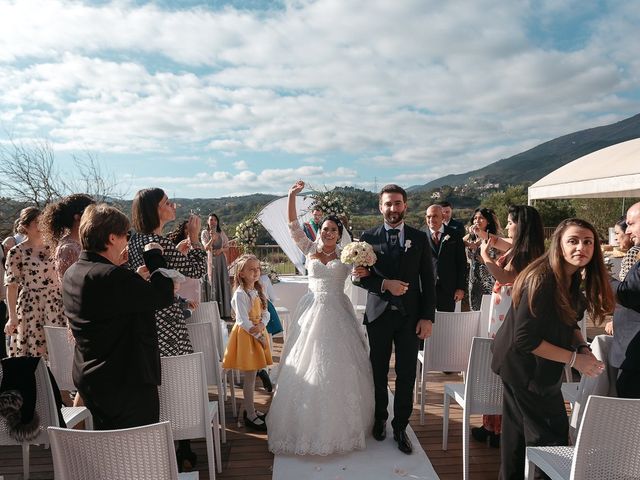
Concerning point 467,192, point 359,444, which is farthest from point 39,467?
point 467,192

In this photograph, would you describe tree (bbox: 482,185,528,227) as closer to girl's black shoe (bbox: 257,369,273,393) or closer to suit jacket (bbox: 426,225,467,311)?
suit jacket (bbox: 426,225,467,311)

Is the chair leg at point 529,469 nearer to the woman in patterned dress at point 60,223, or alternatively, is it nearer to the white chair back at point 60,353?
the white chair back at point 60,353

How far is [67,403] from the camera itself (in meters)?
3.75

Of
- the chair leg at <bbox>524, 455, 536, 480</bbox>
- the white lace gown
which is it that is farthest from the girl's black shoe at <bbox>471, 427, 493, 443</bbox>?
the chair leg at <bbox>524, 455, 536, 480</bbox>

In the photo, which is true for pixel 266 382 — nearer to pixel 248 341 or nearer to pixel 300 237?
pixel 248 341

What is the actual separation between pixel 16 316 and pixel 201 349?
1.70 m

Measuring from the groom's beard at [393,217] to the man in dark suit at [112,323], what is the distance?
1.85 meters

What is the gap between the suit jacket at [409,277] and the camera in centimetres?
333

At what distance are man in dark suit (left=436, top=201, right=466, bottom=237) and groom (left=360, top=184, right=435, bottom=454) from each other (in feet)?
6.48

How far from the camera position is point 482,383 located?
2.99m

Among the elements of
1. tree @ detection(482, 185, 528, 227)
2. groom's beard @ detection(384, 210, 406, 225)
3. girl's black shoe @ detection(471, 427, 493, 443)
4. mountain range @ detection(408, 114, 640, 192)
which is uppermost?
mountain range @ detection(408, 114, 640, 192)

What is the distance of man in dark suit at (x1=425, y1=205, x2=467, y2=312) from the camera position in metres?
5.16

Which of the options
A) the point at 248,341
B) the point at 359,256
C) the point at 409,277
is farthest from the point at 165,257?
the point at 409,277

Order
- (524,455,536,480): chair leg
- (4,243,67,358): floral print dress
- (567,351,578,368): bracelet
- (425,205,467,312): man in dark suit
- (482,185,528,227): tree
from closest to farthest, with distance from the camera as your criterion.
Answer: (567,351,578,368): bracelet < (524,455,536,480): chair leg < (4,243,67,358): floral print dress < (425,205,467,312): man in dark suit < (482,185,528,227): tree
